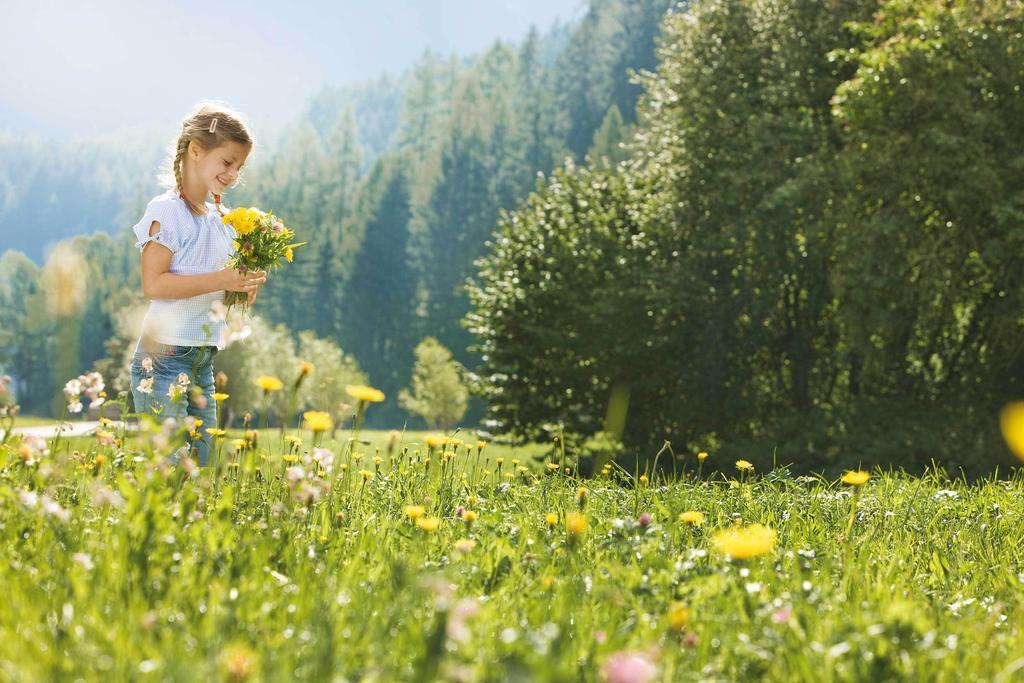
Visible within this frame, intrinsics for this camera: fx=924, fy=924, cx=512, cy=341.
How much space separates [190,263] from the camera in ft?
14.1

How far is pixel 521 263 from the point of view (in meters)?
18.4

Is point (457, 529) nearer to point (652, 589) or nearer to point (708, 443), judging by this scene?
point (652, 589)

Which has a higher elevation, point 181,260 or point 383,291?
point 181,260

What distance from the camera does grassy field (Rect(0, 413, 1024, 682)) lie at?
193 cm

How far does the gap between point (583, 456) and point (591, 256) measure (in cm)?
381

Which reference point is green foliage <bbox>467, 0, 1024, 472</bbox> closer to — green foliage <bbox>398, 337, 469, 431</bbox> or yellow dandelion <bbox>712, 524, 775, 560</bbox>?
yellow dandelion <bbox>712, 524, 775, 560</bbox>

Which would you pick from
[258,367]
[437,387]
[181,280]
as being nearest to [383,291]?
[437,387]

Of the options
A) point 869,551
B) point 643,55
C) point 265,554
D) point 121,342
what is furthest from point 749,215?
point 643,55

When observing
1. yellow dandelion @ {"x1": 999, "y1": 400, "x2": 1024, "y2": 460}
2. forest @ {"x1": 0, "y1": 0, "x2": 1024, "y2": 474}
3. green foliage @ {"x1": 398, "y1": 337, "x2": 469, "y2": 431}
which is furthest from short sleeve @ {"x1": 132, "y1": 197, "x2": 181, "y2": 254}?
green foliage @ {"x1": 398, "y1": 337, "x2": 469, "y2": 431}

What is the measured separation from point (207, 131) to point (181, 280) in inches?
29.9

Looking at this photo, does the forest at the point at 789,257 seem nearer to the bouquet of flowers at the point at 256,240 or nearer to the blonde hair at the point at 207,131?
the bouquet of flowers at the point at 256,240

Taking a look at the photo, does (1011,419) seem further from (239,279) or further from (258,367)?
(258,367)

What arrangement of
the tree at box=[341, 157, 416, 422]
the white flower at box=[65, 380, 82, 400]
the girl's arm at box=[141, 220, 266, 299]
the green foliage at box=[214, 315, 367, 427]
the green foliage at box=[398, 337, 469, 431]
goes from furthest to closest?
the tree at box=[341, 157, 416, 422], the green foliage at box=[398, 337, 469, 431], the green foliage at box=[214, 315, 367, 427], the girl's arm at box=[141, 220, 266, 299], the white flower at box=[65, 380, 82, 400]

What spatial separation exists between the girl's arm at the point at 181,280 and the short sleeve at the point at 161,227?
3 centimetres
